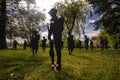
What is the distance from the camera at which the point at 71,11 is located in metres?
81.8

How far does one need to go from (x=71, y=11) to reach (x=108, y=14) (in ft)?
101

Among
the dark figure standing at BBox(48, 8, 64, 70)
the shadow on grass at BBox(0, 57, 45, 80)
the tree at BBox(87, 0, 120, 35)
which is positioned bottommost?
the shadow on grass at BBox(0, 57, 45, 80)

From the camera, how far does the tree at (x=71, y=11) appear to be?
81625 millimetres

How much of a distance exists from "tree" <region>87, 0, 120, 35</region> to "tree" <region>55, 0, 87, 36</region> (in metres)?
29.1

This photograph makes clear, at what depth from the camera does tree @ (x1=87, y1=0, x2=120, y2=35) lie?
50750 mm

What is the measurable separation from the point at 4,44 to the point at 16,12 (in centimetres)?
799

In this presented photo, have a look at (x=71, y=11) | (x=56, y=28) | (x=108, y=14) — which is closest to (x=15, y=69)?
(x=56, y=28)

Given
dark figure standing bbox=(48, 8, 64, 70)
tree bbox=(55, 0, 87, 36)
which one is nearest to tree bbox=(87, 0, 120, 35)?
tree bbox=(55, 0, 87, 36)

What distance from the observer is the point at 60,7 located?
83.0m

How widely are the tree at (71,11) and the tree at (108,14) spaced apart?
29114 mm

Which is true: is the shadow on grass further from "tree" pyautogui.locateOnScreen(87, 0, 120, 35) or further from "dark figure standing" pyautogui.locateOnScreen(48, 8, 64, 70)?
"tree" pyautogui.locateOnScreen(87, 0, 120, 35)

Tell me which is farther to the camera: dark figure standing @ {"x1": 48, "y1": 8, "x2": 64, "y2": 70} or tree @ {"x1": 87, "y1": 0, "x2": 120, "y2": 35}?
tree @ {"x1": 87, "y1": 0, "x2": 120, "y2": 35}

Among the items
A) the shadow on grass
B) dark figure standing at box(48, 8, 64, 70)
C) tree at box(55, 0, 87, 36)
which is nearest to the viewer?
the shadow on grass

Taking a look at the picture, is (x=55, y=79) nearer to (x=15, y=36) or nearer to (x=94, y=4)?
(x=15, y=36)
